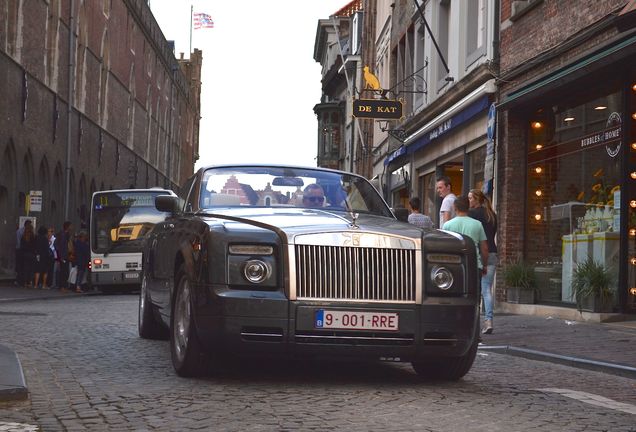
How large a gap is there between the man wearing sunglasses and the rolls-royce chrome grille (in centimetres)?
150

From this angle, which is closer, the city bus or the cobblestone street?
the cobblestone street

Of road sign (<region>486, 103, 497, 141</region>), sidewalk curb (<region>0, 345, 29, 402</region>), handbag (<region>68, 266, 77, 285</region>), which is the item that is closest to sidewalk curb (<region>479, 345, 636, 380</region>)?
sidewalk curb (<region>0, 345, 29, 402</region>)

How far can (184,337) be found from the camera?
25.9 feet

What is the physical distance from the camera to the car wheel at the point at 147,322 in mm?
11062

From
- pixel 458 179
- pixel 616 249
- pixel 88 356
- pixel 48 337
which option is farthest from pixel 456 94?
pixel 88 356

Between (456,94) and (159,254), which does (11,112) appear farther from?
(159,254)

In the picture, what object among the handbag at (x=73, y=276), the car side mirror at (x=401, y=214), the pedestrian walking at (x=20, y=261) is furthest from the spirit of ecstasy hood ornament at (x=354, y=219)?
the handbag at (x=73, y=276)

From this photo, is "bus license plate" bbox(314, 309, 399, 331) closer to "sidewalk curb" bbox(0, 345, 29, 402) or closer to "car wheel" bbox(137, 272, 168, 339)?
"sidewalk curb" bbox(0, 345, 29, 402)

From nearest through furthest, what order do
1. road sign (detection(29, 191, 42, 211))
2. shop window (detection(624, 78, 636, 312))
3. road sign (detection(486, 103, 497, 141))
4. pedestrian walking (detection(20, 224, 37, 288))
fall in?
shop window (detection(624, 78, 636, 312)) < road sign (detection(486, 103, 497, 141)) < pedestrian walking (detection(20, 224, 37, 288)) < road sign (detection(29, 191, 42, 211))

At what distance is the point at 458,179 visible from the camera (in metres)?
26.0

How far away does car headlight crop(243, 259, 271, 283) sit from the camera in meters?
7.39

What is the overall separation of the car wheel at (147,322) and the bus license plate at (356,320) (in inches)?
155

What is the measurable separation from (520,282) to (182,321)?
1069 centimetres

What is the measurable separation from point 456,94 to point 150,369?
50.8 ft
